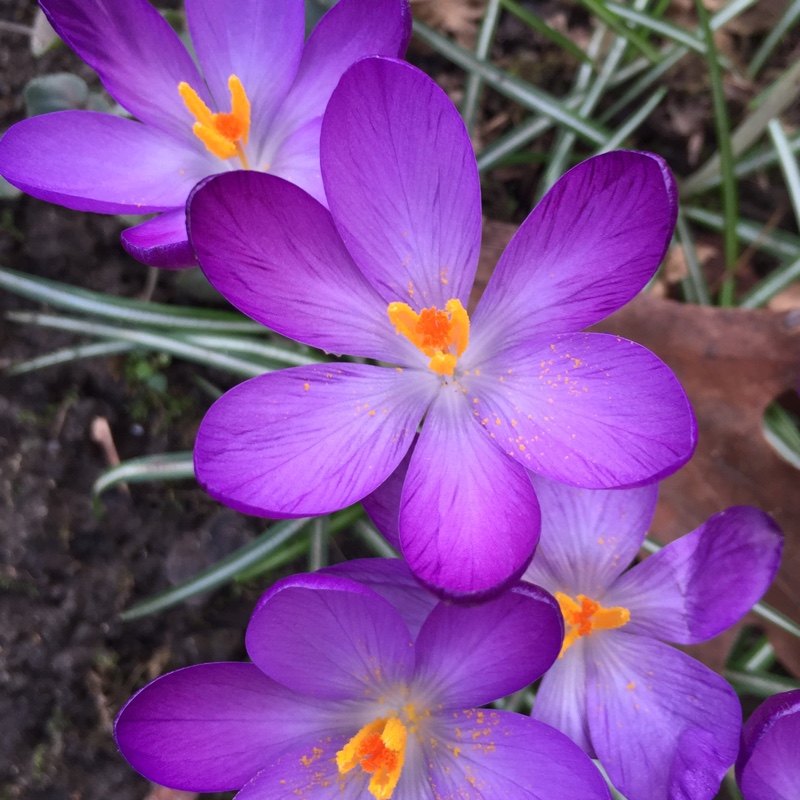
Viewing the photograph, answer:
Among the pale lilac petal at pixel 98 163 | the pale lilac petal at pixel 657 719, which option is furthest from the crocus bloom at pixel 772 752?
the pale lilac petal at pixel 98 163

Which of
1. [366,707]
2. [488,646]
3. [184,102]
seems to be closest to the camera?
[488,646]

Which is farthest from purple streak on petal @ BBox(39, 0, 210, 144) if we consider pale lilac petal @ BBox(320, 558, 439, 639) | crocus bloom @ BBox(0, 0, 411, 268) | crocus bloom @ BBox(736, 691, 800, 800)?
crocus bloom @ BBox(736, 691, 800, 800)

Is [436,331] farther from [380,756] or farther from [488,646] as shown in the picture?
[380,756]

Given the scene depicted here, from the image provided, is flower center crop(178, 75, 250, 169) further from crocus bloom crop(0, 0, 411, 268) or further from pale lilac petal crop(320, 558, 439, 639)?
pale lilac petal crop(320, 558, 439, 639)

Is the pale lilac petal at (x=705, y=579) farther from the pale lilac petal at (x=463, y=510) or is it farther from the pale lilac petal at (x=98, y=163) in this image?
the pale lilac petal at (x=98, y=163)

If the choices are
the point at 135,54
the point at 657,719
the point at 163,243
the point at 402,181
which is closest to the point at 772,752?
the point at 657,719
